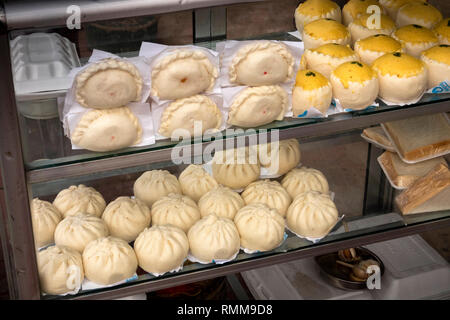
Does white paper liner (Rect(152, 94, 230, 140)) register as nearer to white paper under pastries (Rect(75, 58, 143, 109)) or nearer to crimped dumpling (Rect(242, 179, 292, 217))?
white paper under pastries (Rect(75, 58, 143, 109))

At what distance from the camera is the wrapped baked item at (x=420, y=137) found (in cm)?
199

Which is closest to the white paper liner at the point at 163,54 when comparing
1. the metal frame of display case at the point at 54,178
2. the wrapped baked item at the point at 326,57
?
the metal frame of display case at the point at 54,178

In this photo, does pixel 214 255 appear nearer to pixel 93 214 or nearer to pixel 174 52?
pixel 93 214

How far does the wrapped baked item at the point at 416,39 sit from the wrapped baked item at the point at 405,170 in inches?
18.1

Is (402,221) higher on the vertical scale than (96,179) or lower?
lower

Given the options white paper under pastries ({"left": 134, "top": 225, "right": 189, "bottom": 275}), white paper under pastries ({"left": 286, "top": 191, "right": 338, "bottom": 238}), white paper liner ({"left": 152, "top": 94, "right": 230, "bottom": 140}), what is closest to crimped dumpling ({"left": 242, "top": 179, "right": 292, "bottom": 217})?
white paper under pastries ({"left": 286, "top": 191, "right": 338, "bottom": 238})

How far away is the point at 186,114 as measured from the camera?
4.70ft

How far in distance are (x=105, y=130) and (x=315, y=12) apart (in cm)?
85

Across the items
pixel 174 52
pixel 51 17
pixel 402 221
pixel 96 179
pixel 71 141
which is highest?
pixel 51 17

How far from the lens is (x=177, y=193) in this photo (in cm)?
184

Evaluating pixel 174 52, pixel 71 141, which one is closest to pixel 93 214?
pixel 71 141

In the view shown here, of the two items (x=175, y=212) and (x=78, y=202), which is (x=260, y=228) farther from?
(x=78, y=202)

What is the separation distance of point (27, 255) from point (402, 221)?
119cm

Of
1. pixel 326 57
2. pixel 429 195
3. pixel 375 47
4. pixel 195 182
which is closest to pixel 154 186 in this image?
pixel 195 182
